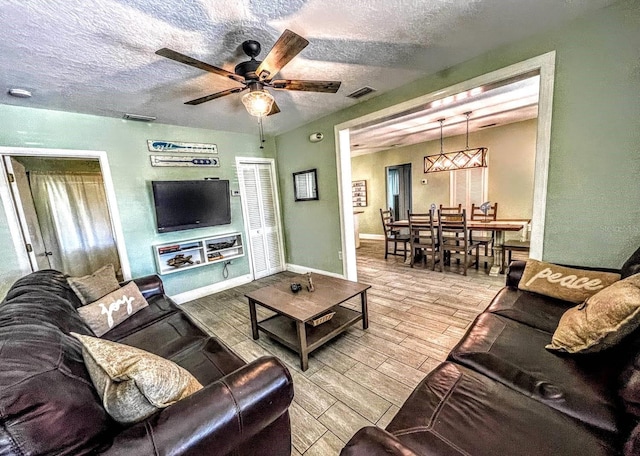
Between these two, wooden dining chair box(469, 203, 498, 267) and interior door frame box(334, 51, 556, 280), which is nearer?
interior door frame box(334, 51, 556, 280)

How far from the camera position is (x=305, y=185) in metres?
4.20

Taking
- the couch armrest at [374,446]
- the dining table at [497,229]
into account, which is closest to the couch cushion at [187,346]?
the couch armrest at [374,446]

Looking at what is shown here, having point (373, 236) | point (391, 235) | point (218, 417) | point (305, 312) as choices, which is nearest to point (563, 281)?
point (305, 312)

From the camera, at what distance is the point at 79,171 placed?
3.96m

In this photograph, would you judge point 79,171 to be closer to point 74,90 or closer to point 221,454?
point 74,90

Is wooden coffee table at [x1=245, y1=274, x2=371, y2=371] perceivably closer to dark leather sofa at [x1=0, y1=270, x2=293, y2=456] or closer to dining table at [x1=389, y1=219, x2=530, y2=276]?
dark leather sofa at [x1=0, y1=270, x2=293, y2=456]

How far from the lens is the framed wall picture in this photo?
403cm

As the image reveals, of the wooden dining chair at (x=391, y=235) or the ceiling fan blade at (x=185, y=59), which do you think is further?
the wooden dining chair at (x=391, y=235)

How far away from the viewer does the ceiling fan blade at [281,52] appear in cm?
138

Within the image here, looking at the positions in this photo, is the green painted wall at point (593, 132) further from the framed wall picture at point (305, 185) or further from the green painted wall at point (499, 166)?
the green painted wall at point (499, 166)

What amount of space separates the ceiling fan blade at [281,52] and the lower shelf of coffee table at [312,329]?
6.65ft

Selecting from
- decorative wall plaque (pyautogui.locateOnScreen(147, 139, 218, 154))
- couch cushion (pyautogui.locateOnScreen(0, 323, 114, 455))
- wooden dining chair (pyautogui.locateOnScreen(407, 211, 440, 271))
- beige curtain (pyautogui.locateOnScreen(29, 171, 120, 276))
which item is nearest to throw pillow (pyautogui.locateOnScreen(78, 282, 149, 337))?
couch cushion (pyautogui.locateOnScreen(0, 323, 114, 455))

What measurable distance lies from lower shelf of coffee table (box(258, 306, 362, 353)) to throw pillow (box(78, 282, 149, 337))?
42.6 inches

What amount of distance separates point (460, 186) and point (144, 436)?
20.3ft
